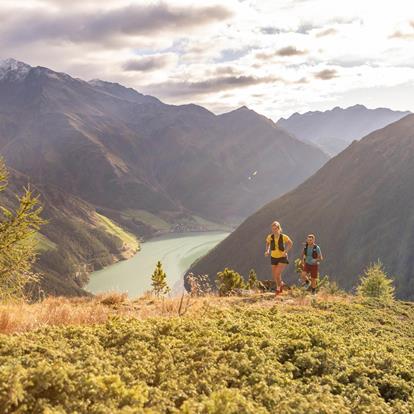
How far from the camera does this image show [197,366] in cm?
609

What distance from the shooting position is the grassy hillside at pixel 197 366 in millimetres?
4707

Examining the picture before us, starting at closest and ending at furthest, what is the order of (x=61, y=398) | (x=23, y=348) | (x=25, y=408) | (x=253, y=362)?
1. (x=25, y=408)
2. (x=61, y=398)
3. (x=23, y=348)
4. (x=253, y=362)

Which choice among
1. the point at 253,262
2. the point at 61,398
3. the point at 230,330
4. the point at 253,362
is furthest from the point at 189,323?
the point at 253,262

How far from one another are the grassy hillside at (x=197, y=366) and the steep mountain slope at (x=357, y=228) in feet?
436

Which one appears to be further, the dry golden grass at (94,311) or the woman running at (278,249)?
the woman running at (278,249)

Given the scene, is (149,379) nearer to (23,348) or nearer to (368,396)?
(23,348)

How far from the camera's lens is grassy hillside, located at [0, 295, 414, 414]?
15.4ft

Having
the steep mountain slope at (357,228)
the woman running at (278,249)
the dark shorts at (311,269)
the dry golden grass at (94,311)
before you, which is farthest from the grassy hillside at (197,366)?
the steep mountain slope at (357,228)

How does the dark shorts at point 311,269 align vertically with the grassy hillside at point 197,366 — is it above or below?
below

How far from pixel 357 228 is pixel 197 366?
569 ft

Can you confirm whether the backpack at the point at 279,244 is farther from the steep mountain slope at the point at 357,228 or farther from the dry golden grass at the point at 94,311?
the steep mountain slope at the point at 357,228

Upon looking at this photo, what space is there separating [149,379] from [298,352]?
2810 mm

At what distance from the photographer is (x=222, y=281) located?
6369 centimetres

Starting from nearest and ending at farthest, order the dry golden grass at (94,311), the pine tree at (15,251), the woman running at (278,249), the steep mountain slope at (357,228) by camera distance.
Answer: the dry golden grass at (94,311) → the pine tree at (15,251) → the woman running at (278,249) → the steep mountain slope at (357,228)
